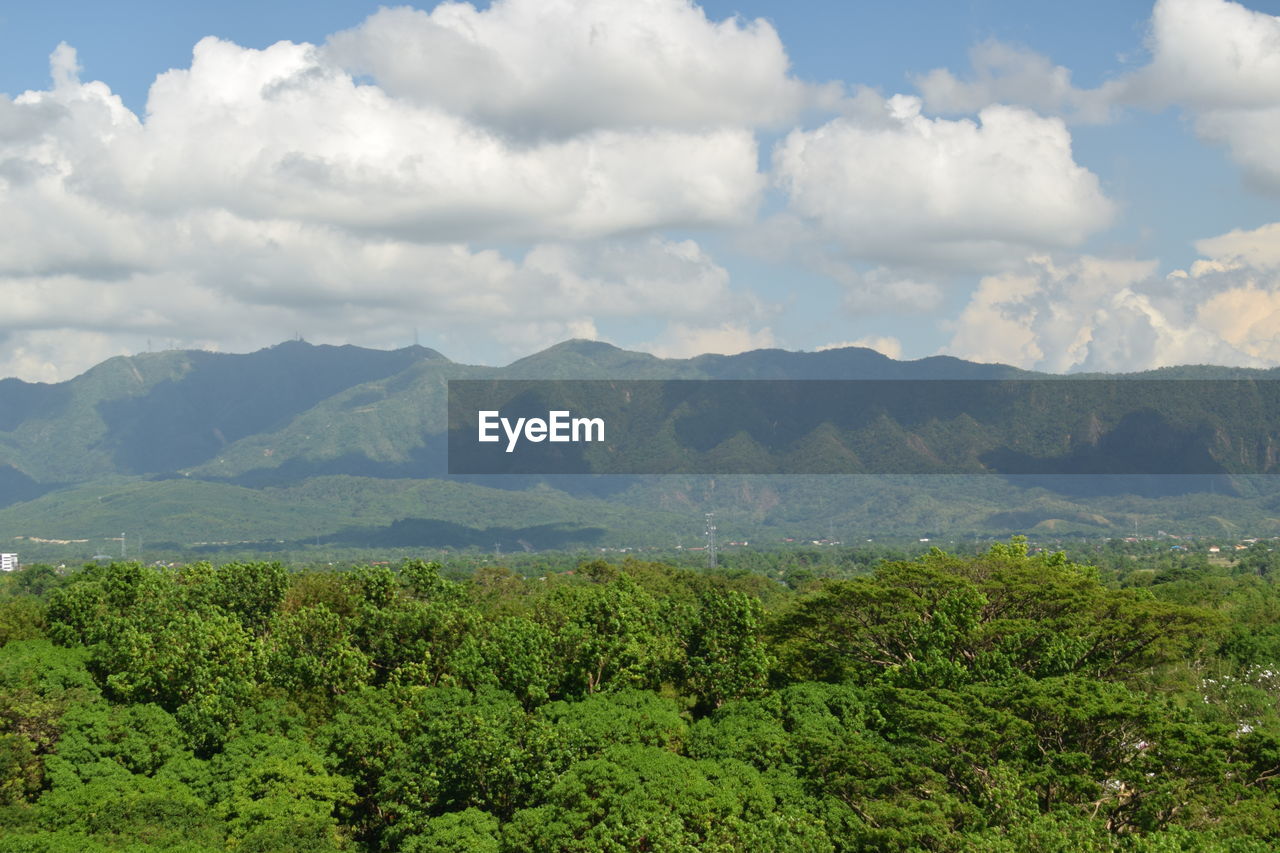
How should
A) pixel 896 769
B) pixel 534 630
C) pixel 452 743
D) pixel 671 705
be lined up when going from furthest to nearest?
pixel 534 630 → pixel 671 705 → pixel 452 743 → pixel 896 769

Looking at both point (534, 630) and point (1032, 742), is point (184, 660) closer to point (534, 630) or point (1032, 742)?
point (534, 630)

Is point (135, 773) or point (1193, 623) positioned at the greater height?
point (1193, 623)

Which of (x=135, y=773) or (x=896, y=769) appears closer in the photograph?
(x=896, y=769)

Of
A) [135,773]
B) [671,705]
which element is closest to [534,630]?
[671,705]

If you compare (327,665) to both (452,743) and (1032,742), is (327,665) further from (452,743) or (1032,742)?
(1032,742)

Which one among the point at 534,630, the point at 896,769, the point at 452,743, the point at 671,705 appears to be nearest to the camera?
the point at 896,769

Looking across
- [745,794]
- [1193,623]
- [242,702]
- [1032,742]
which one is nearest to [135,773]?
[242,702]
